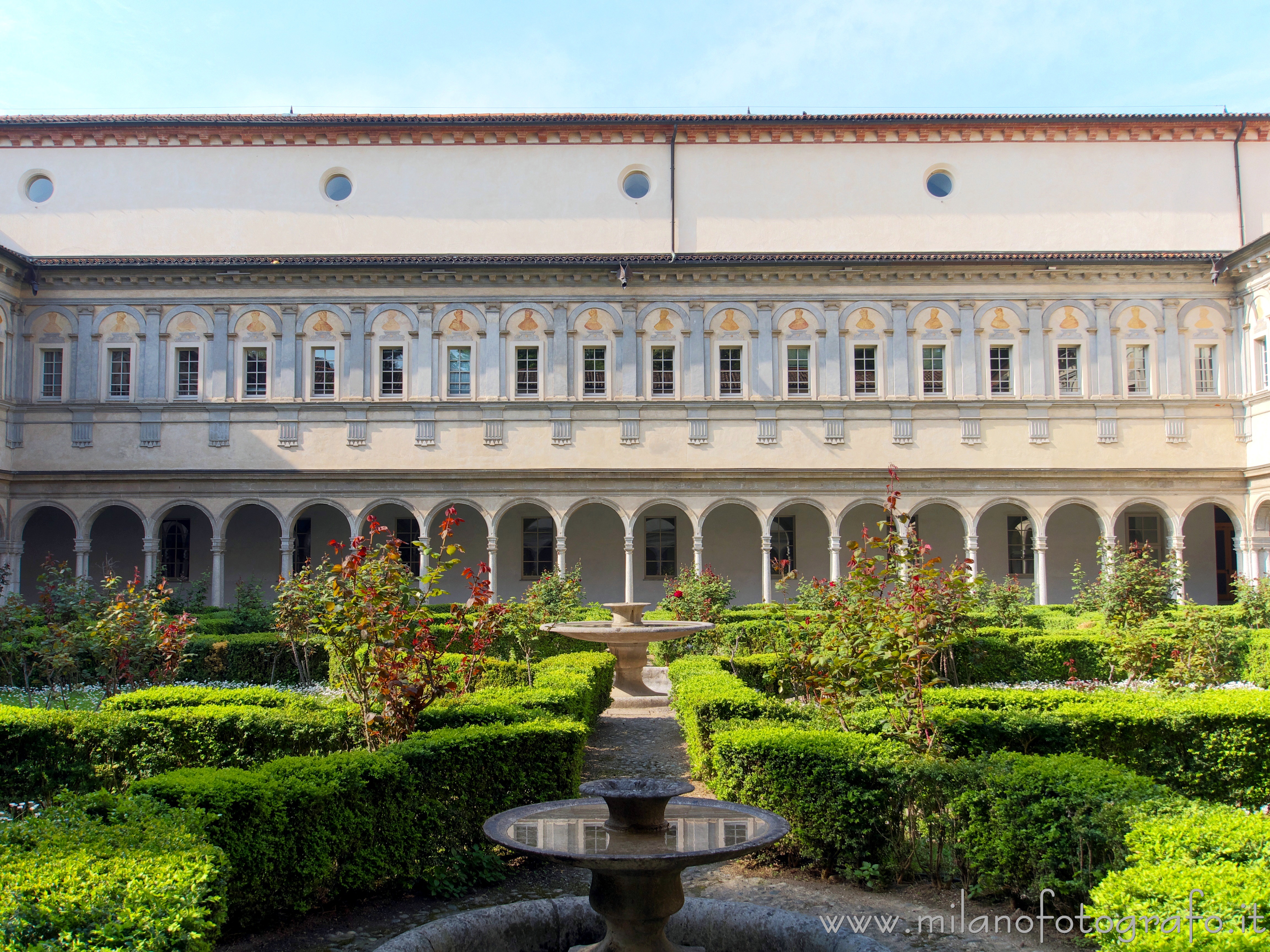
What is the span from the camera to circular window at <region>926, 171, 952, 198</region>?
1032 inches

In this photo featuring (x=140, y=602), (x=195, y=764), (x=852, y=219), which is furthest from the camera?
(x=852, y=219)

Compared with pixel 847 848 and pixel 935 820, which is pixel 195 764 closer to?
pixel 847 848

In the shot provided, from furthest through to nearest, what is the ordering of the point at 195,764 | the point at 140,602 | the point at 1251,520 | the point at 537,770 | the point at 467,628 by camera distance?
the point at 1251,520 → the point at 140,602 → the point at 467,628 → the point at 195,764 → the point at 537,770

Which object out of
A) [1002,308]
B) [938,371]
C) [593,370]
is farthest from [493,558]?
[1002,308]

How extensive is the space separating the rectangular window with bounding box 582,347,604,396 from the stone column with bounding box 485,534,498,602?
446 centimetres

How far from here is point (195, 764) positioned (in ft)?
25.5

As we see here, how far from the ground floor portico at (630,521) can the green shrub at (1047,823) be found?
1717 centimetres

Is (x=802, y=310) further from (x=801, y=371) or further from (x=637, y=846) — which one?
(x=637, y=846)

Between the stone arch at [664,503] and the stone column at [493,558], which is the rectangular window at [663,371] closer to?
the stone arch at [664,503]

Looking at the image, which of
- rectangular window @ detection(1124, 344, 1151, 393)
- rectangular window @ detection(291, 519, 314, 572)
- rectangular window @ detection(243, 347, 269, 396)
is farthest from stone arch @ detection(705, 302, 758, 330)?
rectangular window @ detection(291, 519, 314, 572)

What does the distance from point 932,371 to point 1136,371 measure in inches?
203

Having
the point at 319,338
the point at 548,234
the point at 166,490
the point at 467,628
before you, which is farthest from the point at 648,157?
the point at 467,628

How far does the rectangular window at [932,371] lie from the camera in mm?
24281

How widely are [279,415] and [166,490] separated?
11.1 feet
